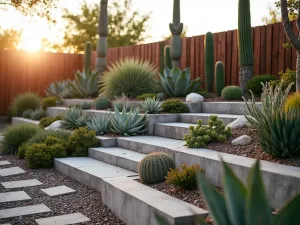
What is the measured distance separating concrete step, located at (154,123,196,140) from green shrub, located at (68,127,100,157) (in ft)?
3.48

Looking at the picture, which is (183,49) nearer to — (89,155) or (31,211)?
(89,155)

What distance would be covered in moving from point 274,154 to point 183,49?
7825 mm

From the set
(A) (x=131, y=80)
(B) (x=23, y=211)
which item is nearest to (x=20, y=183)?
(B) (x=23, y=211)

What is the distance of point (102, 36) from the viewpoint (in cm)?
1205

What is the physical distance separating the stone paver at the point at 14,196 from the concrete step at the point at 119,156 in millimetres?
1355

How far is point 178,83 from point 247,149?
4.79 meters

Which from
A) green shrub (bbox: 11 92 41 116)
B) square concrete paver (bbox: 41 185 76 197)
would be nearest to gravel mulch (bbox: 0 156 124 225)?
square concrete paver (bbox: 41 185 76 197)

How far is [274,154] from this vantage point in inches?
150

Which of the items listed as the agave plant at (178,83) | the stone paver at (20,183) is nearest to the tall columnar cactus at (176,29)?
the agave plant at (178,83)

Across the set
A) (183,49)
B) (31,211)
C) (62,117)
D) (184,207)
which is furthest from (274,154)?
(183,49)

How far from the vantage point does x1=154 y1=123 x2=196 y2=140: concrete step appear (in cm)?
620

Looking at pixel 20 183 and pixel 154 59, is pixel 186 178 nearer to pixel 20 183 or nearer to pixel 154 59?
pixel 20 183

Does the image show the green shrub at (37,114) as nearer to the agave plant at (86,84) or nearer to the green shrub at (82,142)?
the agave plant at (86,84)

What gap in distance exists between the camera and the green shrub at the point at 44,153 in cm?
647
